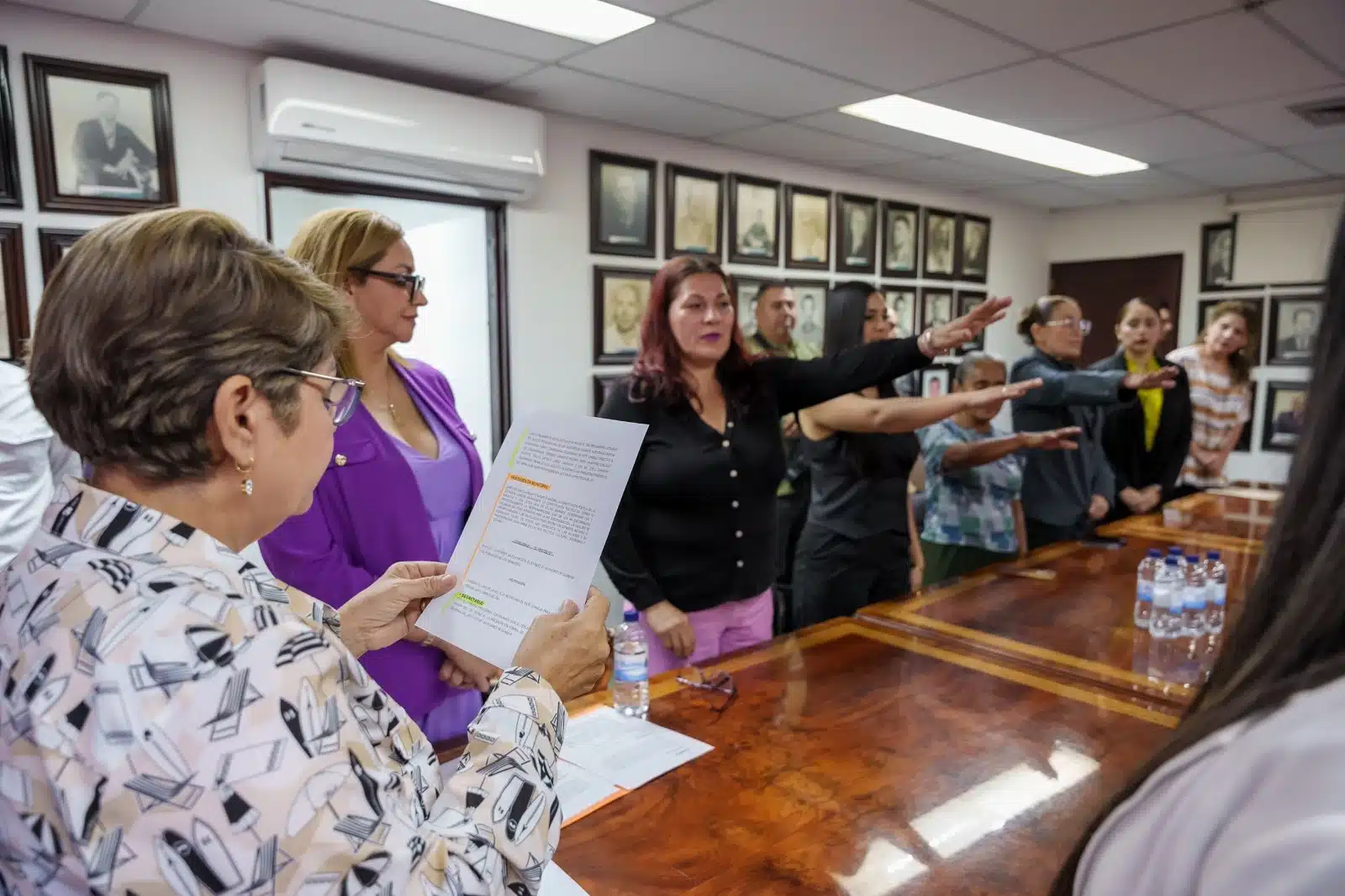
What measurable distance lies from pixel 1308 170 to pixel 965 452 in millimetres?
4074

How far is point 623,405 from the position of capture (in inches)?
80.5

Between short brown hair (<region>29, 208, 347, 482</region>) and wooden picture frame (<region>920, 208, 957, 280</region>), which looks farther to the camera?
wooden picture frame (<region>920, 208, 957, 280</region>)

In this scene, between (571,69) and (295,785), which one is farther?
(571,69)

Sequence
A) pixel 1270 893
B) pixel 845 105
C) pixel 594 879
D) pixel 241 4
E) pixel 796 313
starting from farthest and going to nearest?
1. pixel 796 313
2. pixel 845 105
3. pixel 241 4
4. pixel 594 879
5. pixel 1270 893

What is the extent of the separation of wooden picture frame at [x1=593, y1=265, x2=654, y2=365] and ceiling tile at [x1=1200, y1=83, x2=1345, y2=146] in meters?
2.75

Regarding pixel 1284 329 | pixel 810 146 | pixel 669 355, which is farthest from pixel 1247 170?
pixel 669 355

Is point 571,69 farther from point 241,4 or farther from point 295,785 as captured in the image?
point 295,785

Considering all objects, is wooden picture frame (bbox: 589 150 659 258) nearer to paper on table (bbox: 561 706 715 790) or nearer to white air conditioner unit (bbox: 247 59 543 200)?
white air conditioner unit (bbox: 247 59 543 200)

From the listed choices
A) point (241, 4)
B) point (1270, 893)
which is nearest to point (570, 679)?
point (1270, 893)

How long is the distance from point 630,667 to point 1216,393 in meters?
4.01

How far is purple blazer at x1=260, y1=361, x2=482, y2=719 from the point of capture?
4.68ft

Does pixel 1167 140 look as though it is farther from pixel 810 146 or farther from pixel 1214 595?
pixel 1214 595

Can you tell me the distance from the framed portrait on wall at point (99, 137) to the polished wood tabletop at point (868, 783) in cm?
251

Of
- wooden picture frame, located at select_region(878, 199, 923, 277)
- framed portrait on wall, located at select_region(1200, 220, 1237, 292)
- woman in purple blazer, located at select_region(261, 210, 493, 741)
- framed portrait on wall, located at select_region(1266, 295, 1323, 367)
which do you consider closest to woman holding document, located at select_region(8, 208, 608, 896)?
woman in purple blazer, located at select_region(261, 210, 493, 741)
